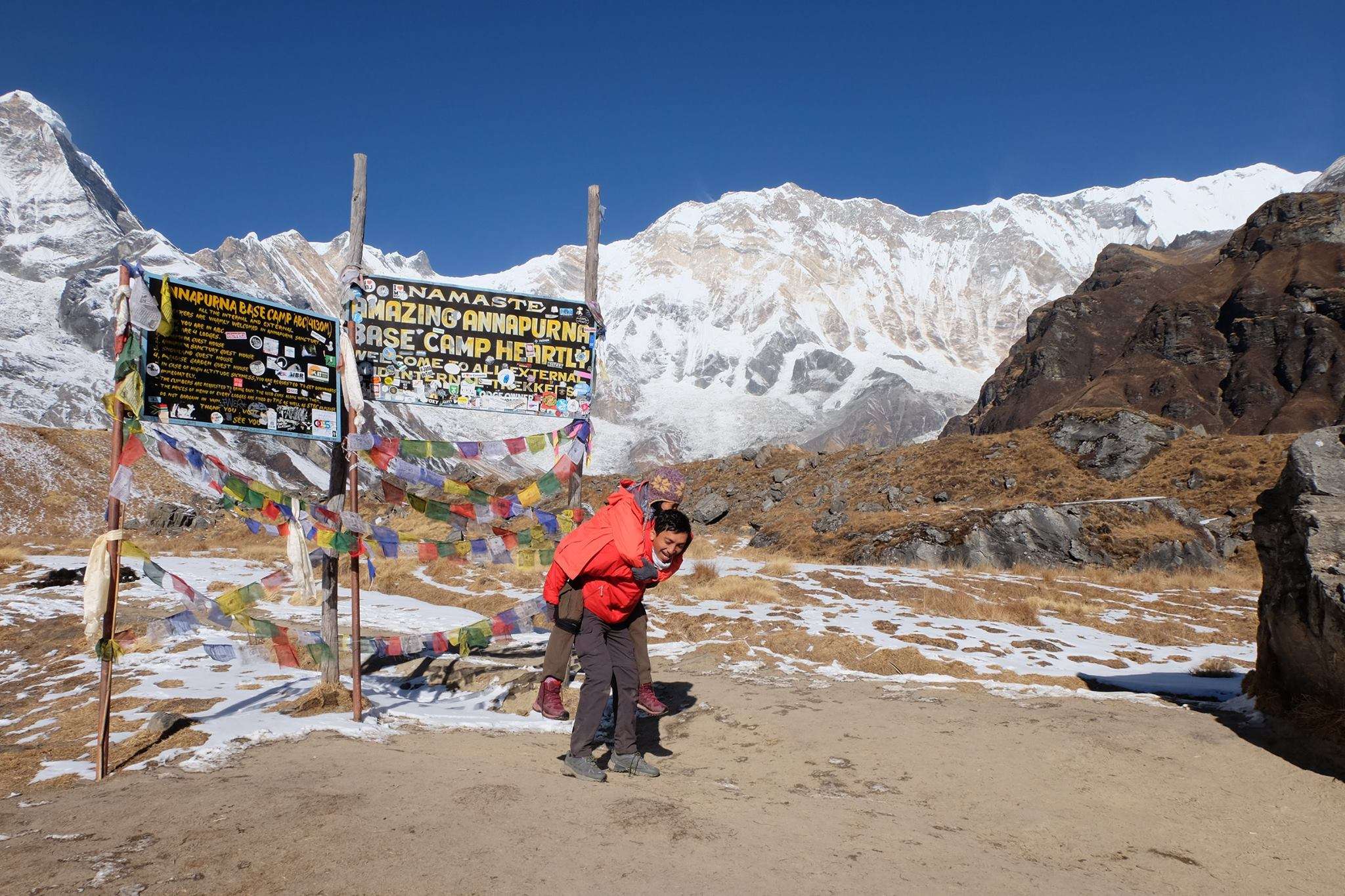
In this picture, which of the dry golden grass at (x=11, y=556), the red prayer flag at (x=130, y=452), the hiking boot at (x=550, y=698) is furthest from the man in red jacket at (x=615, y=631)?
the dry golden grass at (x=11, y=556)

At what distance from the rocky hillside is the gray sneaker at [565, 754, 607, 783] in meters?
66.8

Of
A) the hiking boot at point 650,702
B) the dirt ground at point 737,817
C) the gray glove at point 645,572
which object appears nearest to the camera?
the dirt ground at point 737,817

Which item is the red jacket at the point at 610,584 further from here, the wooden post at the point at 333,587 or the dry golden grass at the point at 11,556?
the dry golden grass at the point at 11,556

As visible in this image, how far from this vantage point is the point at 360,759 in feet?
15.3

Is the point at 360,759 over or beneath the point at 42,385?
beneath

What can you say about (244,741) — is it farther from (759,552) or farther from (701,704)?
(759,552)

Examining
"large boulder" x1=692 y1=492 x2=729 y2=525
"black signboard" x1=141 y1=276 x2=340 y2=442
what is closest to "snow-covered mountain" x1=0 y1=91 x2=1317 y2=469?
"large boulder" x1=692 y1=492 x2=729 y2=525

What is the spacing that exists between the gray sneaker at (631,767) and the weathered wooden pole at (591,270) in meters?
3.43

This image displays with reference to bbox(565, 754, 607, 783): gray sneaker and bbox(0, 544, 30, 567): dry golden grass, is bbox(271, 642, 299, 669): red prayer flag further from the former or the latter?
bbox(0, 544, 30, 567): dry golden grass

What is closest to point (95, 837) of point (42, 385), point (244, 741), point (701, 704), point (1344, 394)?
point (244, 741)

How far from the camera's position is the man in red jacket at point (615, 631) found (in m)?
4.71

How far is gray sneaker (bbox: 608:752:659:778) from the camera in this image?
187 inches

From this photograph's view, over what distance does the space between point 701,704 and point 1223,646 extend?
794cm

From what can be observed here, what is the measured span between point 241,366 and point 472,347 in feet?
7.15
